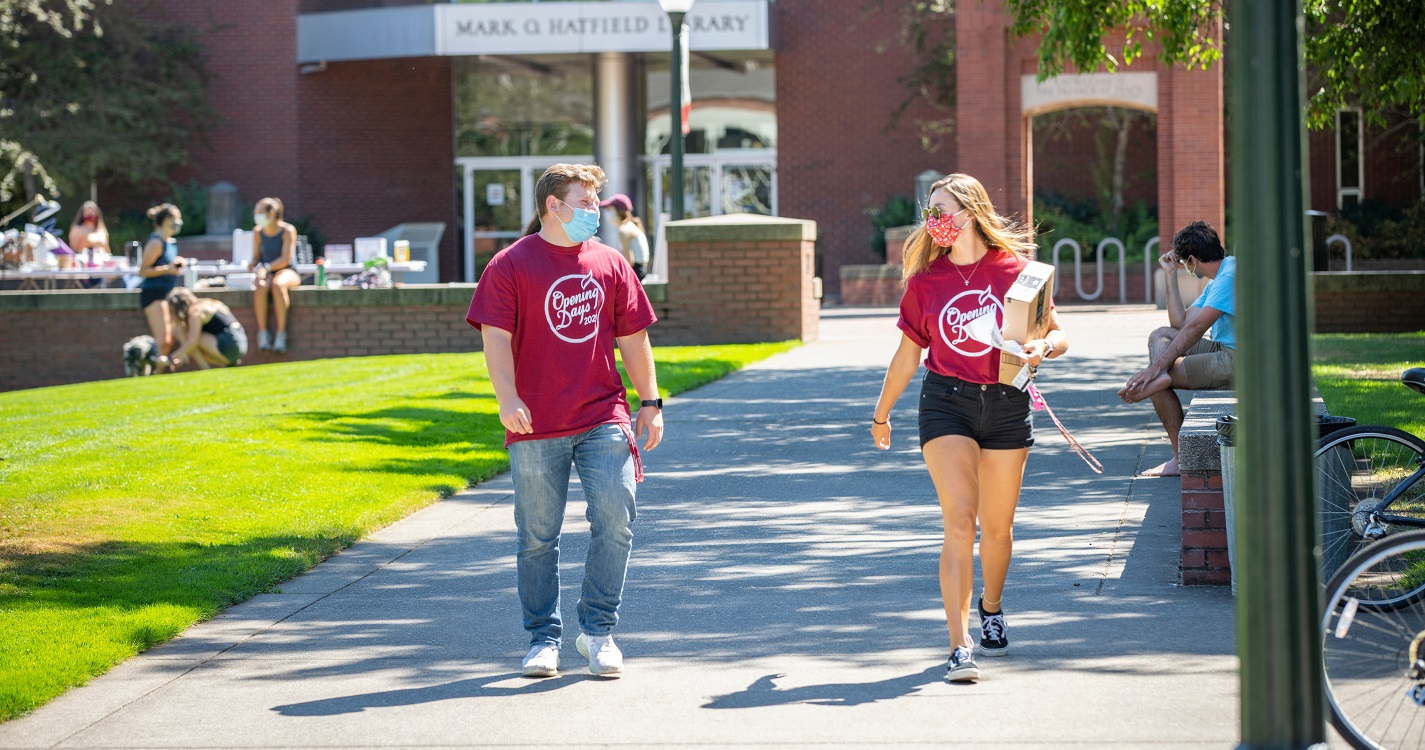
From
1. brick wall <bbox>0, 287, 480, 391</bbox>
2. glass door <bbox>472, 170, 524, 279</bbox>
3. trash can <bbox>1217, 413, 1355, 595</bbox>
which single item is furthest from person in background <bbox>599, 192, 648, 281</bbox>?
glass door <bbox>472, 170, 524, 279</bbox>

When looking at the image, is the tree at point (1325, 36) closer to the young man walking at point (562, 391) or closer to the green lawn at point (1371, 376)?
the green lawn at point (1371, 376)

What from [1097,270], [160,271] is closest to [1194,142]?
[1097,270]

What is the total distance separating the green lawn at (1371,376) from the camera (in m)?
9.69

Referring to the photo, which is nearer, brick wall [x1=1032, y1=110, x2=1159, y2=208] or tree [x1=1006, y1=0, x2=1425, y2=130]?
tree [x1=1006, y1=0, x2=1425, y2=130]

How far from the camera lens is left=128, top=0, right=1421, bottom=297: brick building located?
1178 inches

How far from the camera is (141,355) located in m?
17.6

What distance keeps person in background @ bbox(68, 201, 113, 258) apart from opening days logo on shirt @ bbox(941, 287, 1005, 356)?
22376 mm

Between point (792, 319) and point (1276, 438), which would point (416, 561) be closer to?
point (1276, 438)

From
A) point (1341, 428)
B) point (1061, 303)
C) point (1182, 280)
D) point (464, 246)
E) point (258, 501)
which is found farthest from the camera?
point (464, 246)

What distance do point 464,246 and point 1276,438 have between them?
32.4 meters

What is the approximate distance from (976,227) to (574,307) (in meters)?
1.33

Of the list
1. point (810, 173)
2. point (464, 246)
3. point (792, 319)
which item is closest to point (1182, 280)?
point (792, 319)

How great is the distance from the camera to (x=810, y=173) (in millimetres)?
31672

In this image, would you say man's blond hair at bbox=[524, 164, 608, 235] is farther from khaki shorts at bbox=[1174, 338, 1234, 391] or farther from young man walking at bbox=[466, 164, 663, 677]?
khaki shorts at bbox=[1174, 338, 1234, 391]
